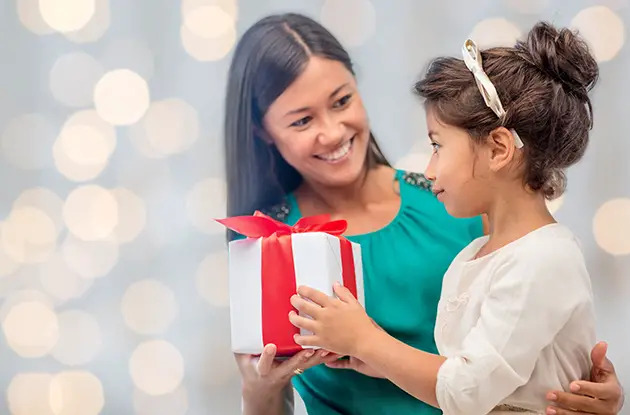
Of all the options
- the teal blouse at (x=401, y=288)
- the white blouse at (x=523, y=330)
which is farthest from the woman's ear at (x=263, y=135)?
the white blouse at (x=523, y=330)

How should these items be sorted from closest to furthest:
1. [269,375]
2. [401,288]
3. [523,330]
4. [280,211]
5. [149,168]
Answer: [523,330], [269,375], [401,288], [280,211], [149,168]

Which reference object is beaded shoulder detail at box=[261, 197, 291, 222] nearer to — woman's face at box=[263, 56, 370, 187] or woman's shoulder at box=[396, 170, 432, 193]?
woman's face at box=[263, 56, 370, 187]

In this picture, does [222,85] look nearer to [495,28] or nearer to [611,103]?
[495,28]

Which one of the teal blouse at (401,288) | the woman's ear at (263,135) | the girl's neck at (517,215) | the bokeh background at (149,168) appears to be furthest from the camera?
the bokeh background at (149,168)

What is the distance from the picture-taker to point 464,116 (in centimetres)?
110

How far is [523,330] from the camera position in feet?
3.26

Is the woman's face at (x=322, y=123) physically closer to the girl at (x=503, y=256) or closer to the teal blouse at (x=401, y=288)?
the teal blouse at (x=401, y=288)

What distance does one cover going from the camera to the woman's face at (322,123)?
54.5 inches

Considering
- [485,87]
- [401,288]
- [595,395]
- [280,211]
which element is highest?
[485,87]

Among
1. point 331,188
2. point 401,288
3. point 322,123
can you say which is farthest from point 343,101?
point 401,288

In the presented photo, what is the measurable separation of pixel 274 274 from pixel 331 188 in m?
0.39

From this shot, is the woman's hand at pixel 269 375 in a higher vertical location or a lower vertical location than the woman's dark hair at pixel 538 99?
lower

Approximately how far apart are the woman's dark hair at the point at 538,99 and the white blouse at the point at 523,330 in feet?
0.33

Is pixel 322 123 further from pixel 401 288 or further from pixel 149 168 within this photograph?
pixel 149 168
